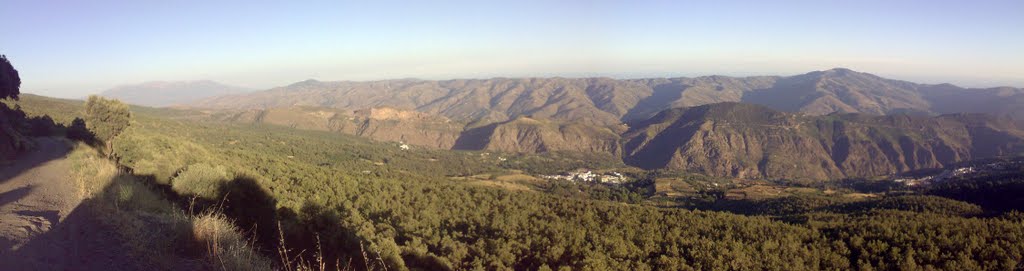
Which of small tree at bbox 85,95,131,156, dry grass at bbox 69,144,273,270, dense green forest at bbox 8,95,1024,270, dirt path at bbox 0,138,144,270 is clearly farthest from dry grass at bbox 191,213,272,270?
small tree at bbox 85,95,131,156

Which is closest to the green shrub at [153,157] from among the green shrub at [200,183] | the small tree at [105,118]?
the small tree at [105,118]

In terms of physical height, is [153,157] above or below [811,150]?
above

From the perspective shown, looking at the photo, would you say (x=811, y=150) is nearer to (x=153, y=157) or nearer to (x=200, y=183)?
(x=153, y=157)

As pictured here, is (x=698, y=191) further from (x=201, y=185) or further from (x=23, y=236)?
(x=23, y=236)

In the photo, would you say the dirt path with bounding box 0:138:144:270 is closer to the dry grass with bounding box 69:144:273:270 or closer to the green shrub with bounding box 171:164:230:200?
the dry grass with bounding box 69:144:273:270

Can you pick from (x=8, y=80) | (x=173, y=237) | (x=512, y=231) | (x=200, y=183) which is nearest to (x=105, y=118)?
(x=8, y=80)
